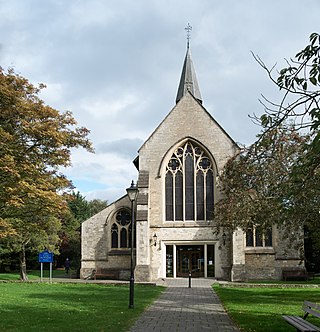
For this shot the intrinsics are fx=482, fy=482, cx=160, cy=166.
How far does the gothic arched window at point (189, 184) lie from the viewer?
34.2 metres

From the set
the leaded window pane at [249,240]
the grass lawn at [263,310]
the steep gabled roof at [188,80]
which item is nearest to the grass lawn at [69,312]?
the grass lawn at [263,310]

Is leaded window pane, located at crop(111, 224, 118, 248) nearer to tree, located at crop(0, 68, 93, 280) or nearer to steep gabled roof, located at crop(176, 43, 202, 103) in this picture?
tree, located at crop(0, 68, 93, 280)

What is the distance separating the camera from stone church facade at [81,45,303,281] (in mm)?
33125

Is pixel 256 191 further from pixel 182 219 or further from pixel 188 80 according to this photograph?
pixel 188 80

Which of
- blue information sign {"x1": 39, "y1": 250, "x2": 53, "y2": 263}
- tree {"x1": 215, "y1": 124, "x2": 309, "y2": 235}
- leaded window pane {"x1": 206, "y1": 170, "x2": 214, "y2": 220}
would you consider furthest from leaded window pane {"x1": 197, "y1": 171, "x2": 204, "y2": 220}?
tree {"x1": 215, "y1": 124, "x2": 309, "y2": 235}

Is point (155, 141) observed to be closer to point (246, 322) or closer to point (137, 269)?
point (137, 269)

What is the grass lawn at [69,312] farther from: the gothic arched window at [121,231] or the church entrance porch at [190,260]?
the gothic arched window at [121,231]

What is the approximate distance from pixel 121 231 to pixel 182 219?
4.63 m

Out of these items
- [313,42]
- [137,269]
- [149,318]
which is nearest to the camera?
[313,42]

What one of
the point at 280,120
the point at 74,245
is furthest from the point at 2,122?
the point at 74,245

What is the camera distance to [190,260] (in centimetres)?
3428

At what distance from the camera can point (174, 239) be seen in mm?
33625

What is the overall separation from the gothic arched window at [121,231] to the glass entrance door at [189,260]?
A: 154 inches

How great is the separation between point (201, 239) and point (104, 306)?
18.2m
